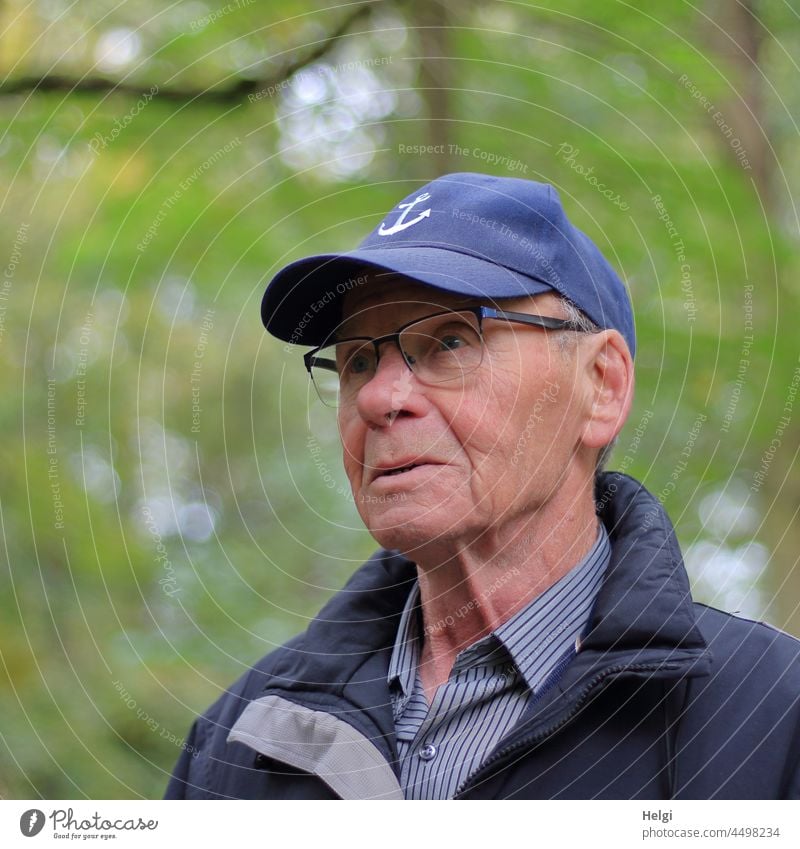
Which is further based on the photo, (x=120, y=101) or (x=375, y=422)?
(x=120, y=101)

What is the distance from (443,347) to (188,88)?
135 centimetres

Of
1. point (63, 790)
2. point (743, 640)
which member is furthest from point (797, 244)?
point (63, 790)

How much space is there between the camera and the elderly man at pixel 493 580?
125cm

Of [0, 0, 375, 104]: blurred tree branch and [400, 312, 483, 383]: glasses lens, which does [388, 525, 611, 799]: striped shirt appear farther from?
[0, 0, 375, 104]: blurred tree branch

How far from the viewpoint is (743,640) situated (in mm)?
1304

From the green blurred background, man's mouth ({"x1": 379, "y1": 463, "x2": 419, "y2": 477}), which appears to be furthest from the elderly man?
the green blurred background

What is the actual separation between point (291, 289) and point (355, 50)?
49.5 inches

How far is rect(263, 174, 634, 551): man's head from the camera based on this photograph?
1.42m

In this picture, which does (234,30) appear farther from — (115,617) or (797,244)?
(115,617)

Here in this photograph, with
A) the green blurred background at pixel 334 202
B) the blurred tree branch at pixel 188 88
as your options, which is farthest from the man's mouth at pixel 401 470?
the blurred tree branch at pixel 188 88

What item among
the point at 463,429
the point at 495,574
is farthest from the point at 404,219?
the point at 495,574

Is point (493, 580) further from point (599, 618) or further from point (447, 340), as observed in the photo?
point (447, 340)

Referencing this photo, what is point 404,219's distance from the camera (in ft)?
5.12

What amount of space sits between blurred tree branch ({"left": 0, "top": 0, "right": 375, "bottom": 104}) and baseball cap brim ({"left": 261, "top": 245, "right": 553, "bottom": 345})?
3.03 feet
